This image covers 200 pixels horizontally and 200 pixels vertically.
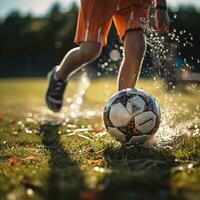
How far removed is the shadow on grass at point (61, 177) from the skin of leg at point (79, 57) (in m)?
1.05

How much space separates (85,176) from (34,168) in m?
0.58

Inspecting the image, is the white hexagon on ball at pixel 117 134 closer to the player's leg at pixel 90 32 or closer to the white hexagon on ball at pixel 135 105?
the white hexagon on ball at pixel 135 105

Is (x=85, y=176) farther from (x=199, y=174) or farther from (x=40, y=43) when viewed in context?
(x=40, y=43)

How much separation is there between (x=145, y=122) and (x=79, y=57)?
1.45m

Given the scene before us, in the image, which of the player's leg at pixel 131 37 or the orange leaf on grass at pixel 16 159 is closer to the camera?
the orange leaf on grass at pixel 16 159

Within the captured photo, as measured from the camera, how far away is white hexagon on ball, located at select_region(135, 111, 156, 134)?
3.71 metres

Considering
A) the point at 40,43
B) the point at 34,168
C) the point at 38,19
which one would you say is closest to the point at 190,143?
the point at 34,168

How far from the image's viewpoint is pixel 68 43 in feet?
191

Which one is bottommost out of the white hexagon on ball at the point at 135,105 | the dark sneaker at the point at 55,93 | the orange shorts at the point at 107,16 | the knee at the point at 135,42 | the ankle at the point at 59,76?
the dark sneaker at the point at 55,93

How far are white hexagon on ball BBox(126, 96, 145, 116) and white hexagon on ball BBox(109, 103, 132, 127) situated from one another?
0.12 ft

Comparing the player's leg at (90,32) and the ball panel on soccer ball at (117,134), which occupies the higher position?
the player's leg at (90,32)

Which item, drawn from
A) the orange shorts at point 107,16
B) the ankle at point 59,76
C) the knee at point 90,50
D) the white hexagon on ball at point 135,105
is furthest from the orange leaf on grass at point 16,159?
the ankle at point 59,76

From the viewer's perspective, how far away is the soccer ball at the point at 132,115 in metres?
3.72

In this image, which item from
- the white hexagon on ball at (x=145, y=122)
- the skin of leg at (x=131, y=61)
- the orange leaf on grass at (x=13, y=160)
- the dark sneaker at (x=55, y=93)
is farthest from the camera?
the dark sneaker at (x=55, y=93)
